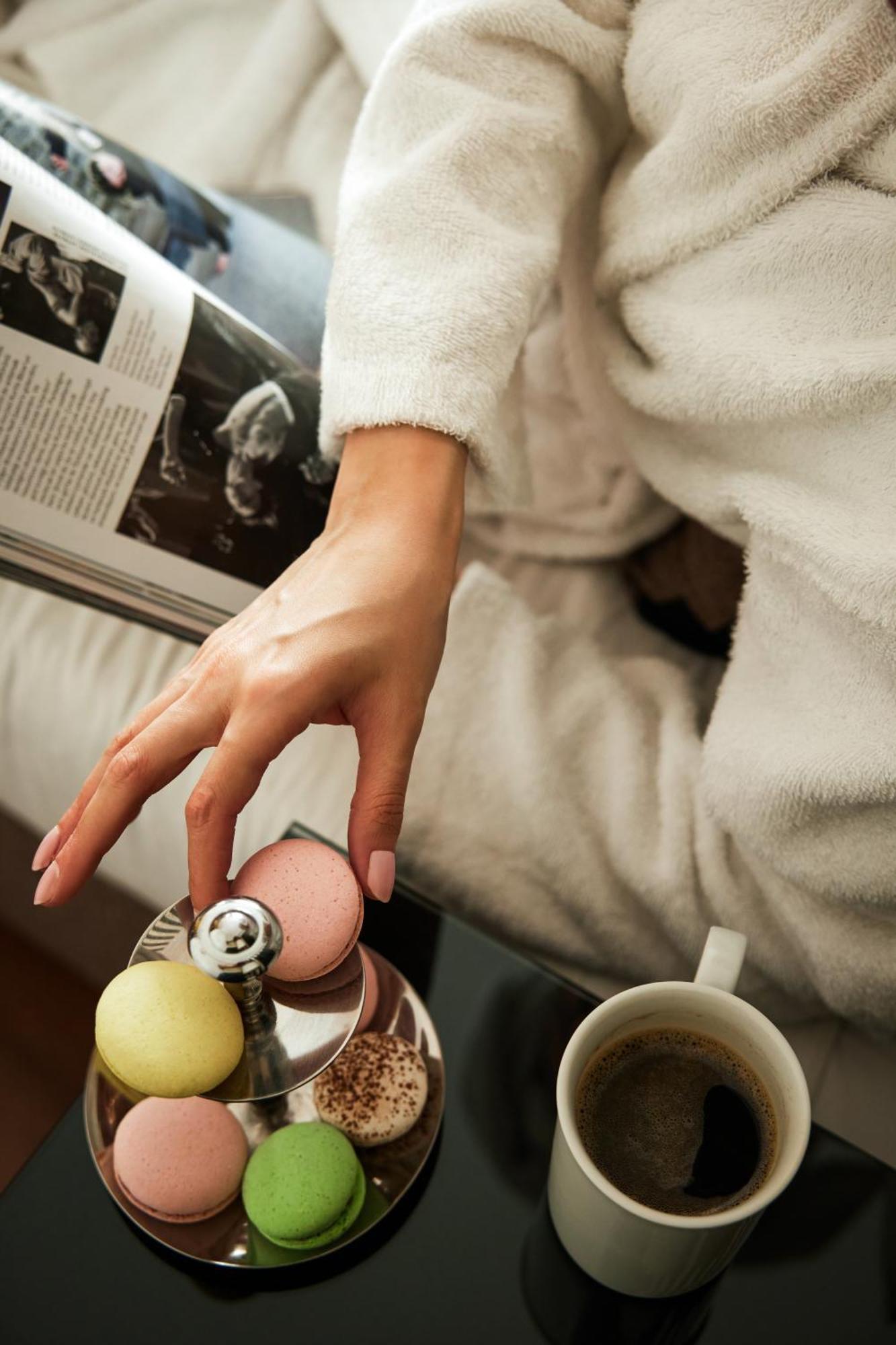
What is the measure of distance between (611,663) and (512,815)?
136mm

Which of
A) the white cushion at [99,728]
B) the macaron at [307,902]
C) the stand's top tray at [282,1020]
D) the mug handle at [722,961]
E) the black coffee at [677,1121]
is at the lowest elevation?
the white cushion at [99,728]

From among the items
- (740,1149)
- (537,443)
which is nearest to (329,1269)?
(740,1149)

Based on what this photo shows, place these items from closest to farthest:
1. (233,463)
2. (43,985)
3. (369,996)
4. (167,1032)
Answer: (167,1032)
(369,996)
(233,463)
(43,985)

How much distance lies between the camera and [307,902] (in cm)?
39

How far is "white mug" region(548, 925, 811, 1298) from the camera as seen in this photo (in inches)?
13.7

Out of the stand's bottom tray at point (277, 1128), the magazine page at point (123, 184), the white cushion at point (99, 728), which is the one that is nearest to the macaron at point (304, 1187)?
the stand's bottom tray at point (277, 1128)

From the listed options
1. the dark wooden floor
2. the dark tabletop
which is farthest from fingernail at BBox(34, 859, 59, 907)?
the dark wooden floor

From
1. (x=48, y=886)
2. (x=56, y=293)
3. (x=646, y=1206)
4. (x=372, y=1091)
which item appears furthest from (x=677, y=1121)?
(x=56, y=293)

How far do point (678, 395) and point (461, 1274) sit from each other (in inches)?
17.9

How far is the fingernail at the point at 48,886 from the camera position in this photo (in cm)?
41

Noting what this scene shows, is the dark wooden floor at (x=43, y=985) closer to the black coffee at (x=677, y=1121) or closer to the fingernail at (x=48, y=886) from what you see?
the fingernail at (x=48, y=886)

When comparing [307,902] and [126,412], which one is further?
[126,412]

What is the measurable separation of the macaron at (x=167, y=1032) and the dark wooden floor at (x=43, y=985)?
42 centimetres

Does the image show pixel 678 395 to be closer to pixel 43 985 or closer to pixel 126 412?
pixel 126 412
